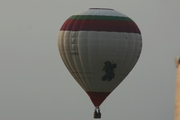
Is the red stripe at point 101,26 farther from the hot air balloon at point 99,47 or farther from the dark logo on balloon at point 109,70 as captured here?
the dark logo on balloon at point 109,70

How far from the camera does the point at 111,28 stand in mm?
39438

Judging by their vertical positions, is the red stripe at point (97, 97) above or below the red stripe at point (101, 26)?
below

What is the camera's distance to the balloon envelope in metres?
39.1

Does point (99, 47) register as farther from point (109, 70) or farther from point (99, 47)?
point (109, 70)

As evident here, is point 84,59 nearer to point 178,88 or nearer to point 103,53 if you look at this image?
point 103,53

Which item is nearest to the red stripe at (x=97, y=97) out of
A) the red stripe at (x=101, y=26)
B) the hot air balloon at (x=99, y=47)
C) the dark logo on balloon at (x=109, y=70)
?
the hot air balloon at (x=99, y=47)

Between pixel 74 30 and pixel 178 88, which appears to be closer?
pixel 178 88

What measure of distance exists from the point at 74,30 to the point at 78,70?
217 centimetres

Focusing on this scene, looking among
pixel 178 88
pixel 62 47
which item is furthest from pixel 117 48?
pixel 178 88

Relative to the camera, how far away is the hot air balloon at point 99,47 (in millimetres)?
39125

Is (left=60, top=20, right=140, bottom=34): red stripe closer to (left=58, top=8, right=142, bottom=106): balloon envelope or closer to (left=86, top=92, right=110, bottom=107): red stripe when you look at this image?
(left=58, top=8, right=142, bottom=106): balloon envelope

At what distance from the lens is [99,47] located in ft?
128

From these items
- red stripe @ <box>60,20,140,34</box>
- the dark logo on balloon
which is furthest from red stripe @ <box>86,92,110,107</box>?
red stripe @ <box>60,20,140,34</box>

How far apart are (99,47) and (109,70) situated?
1550 millimetres
